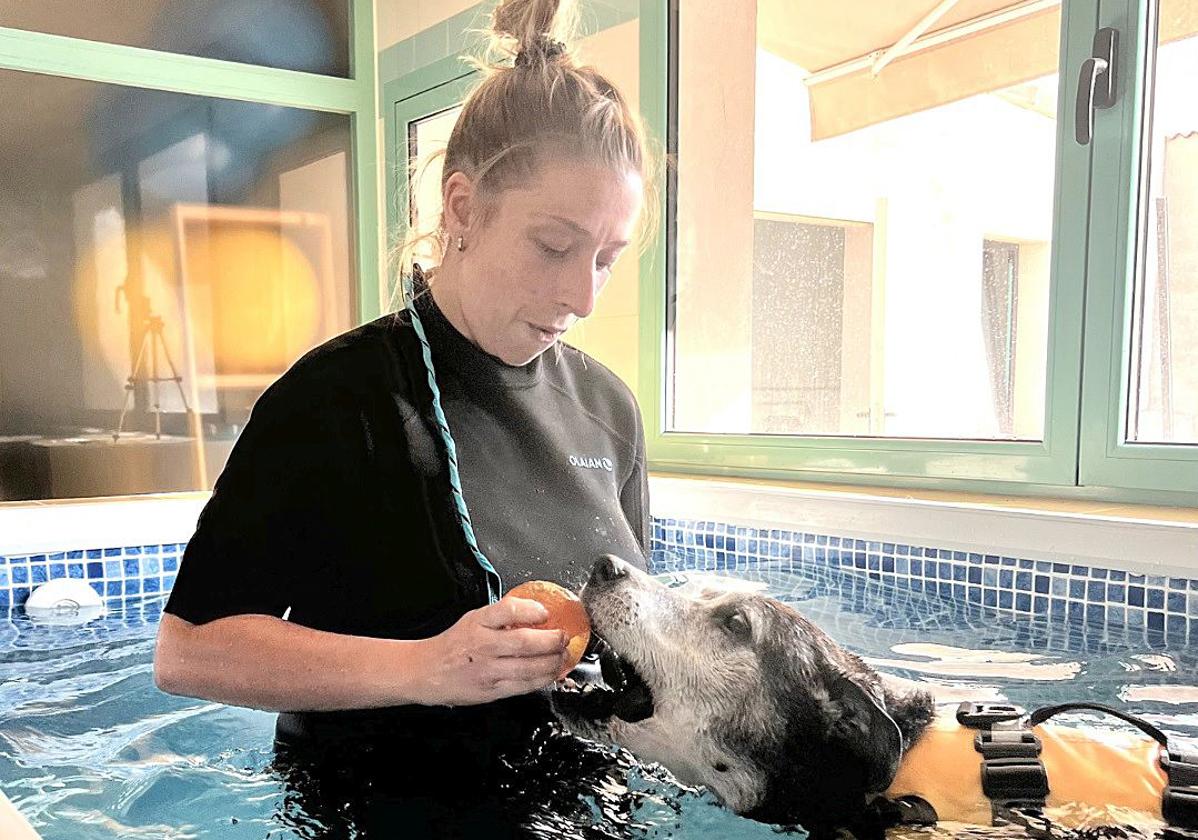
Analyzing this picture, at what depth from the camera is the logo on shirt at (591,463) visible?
1.76 m

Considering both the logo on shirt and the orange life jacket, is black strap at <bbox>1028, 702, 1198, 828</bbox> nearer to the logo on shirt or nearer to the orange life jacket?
the orange life jacket

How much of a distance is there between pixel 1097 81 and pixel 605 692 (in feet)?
6.44

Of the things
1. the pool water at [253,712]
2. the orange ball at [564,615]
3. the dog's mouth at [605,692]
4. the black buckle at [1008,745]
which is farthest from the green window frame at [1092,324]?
the orange ball at [564,615]

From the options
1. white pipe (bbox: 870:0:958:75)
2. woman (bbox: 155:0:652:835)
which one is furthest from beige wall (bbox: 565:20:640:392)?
woman (bbox: 155:0:652:835)

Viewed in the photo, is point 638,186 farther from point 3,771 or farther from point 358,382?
point 3,771

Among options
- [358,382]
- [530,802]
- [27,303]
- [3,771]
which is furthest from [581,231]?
[27,303]

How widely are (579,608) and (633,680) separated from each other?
0.66ft

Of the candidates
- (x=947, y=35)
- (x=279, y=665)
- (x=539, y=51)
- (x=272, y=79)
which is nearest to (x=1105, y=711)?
(x=279, y=665)

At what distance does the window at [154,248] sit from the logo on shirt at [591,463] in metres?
3.22

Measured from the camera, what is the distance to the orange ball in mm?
1305

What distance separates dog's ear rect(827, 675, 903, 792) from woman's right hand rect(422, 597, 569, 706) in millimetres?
434

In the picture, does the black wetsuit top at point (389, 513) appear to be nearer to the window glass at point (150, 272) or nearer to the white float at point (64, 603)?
the white float at point (64, 603)

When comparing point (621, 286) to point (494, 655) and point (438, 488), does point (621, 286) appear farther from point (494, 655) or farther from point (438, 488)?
point (494, 655)

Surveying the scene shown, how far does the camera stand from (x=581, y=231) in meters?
1.50
